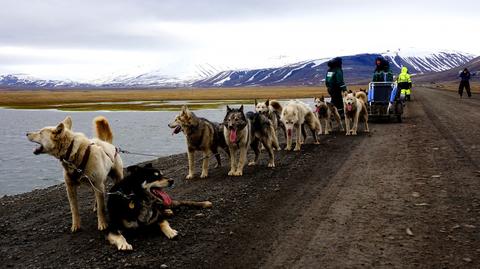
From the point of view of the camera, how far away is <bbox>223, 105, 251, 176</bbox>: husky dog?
8.53 metres

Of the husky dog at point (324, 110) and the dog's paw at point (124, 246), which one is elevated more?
the husky dog at point (324, 110)

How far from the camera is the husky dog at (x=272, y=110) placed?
37.5 feet

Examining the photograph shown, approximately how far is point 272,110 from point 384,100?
669 cm

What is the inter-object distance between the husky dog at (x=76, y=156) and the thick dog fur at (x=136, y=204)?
0.39 meters

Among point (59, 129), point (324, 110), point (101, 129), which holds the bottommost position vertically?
point (324, 110)

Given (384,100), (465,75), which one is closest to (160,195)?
(384,100)

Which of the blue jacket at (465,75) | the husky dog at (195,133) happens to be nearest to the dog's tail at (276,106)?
the husky dog at (195,133)

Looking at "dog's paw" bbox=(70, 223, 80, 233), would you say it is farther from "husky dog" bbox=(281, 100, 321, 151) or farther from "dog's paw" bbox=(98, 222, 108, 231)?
"husky dog" bbox=(281, 100, 321, 151)

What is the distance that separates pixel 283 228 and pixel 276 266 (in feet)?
3.48

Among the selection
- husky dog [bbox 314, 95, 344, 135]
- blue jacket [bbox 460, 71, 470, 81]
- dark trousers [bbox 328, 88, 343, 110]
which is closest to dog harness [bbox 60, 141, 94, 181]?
husky dog [bbox 314, 95, 344, 135]

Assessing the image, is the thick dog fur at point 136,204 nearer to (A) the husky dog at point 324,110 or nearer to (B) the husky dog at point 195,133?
(B) the husky dog at point 195,133

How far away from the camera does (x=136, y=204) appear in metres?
5.32

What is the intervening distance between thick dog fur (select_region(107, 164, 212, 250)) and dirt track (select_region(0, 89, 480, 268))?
0.52ft

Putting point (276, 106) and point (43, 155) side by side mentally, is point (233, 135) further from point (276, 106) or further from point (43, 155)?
point (43, 155)
